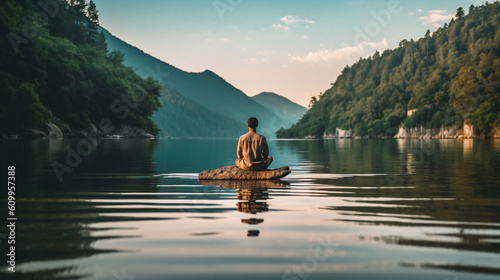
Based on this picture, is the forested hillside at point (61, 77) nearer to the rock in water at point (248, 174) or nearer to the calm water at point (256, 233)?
the rock in water at point (248, 174)

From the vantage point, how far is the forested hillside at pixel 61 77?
3105 inches

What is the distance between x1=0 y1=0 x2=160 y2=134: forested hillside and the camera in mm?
78856

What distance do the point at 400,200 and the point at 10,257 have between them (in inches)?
377

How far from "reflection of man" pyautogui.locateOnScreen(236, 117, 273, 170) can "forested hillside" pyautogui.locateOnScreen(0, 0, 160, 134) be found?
6924 cm

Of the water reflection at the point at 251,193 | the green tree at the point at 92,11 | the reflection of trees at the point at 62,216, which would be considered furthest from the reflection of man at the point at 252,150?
the green tree at the point at 92,11

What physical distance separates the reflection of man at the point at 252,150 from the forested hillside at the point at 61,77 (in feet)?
227

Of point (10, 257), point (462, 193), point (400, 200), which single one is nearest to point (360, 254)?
point (10, 257)

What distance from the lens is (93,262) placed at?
19.8 feet

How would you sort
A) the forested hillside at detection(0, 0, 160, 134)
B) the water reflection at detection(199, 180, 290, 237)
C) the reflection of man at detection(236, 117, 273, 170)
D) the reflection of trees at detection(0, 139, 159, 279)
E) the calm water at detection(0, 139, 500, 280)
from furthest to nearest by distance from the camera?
the forested hillside at detection(0, 0, 160, 134), the reflection of man at detection(236, 117, 273, 170), the water reflection at detection(199, 180, 290, 237), the reflection of trees at detection(0, 139, 159, 279), the calm water at detection(0, 139, 500, 280)

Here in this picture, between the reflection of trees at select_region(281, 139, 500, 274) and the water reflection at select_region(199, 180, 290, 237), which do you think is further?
the water reflection at select_region(199, 180, 290, 237)

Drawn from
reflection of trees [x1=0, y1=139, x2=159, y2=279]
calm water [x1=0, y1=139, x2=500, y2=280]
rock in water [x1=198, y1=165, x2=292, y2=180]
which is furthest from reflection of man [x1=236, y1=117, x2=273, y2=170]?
reflection of trees [x1=0, y1=139, x2=159, y2=279]

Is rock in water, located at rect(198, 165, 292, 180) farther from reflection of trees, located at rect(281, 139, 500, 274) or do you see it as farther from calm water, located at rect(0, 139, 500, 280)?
calm water, located at rect(0, 139, 500, 280)

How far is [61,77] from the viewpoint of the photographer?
104m

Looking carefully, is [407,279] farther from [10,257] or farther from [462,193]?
[462,193]
